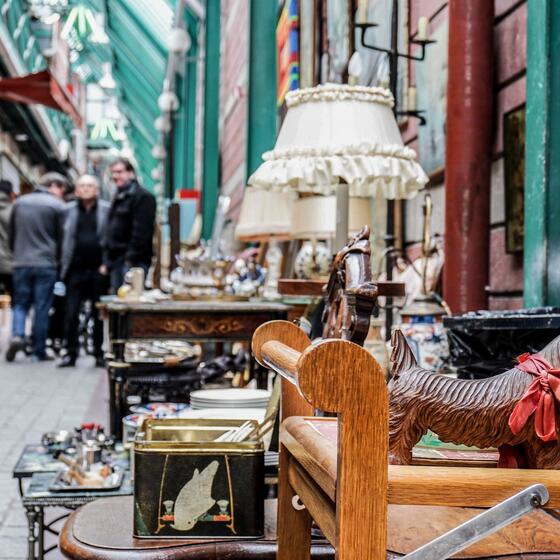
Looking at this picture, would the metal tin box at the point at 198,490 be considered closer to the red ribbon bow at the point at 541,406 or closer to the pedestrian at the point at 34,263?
the red ribbon bow at the point at 541,406

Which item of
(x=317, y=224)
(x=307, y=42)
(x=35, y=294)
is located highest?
(x=307, y=42)

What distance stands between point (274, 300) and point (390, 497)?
361 centimetres

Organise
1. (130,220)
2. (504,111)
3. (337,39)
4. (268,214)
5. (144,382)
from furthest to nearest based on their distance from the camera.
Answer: (130,220) < (337,39) < (268,214) < (144,382) < (504,111)

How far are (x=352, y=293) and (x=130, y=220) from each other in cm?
601

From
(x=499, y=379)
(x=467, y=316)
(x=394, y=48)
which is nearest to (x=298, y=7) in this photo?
(x=394, y=48)

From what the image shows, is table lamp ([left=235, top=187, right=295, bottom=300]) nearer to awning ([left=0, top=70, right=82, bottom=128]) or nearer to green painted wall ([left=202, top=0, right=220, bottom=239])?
awning ([left=0, top=70, right=82, bottom=128])

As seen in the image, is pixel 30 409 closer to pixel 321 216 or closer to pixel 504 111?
pixel 321 216

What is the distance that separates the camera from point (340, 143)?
262 centimetres

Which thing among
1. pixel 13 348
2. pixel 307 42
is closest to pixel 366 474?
pixel 307 42

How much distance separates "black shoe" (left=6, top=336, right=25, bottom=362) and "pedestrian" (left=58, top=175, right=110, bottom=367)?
0.56m

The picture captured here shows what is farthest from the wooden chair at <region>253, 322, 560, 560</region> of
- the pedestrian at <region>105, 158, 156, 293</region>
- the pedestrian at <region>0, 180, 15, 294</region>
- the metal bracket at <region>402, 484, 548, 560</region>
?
the pedestrian at <region>0, 180, 15, 294</region>

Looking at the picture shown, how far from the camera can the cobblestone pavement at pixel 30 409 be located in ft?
11.6

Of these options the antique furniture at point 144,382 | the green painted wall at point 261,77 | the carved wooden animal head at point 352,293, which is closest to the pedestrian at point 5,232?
the green painted wall at point 261,77

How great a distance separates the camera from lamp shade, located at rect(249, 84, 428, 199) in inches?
104
